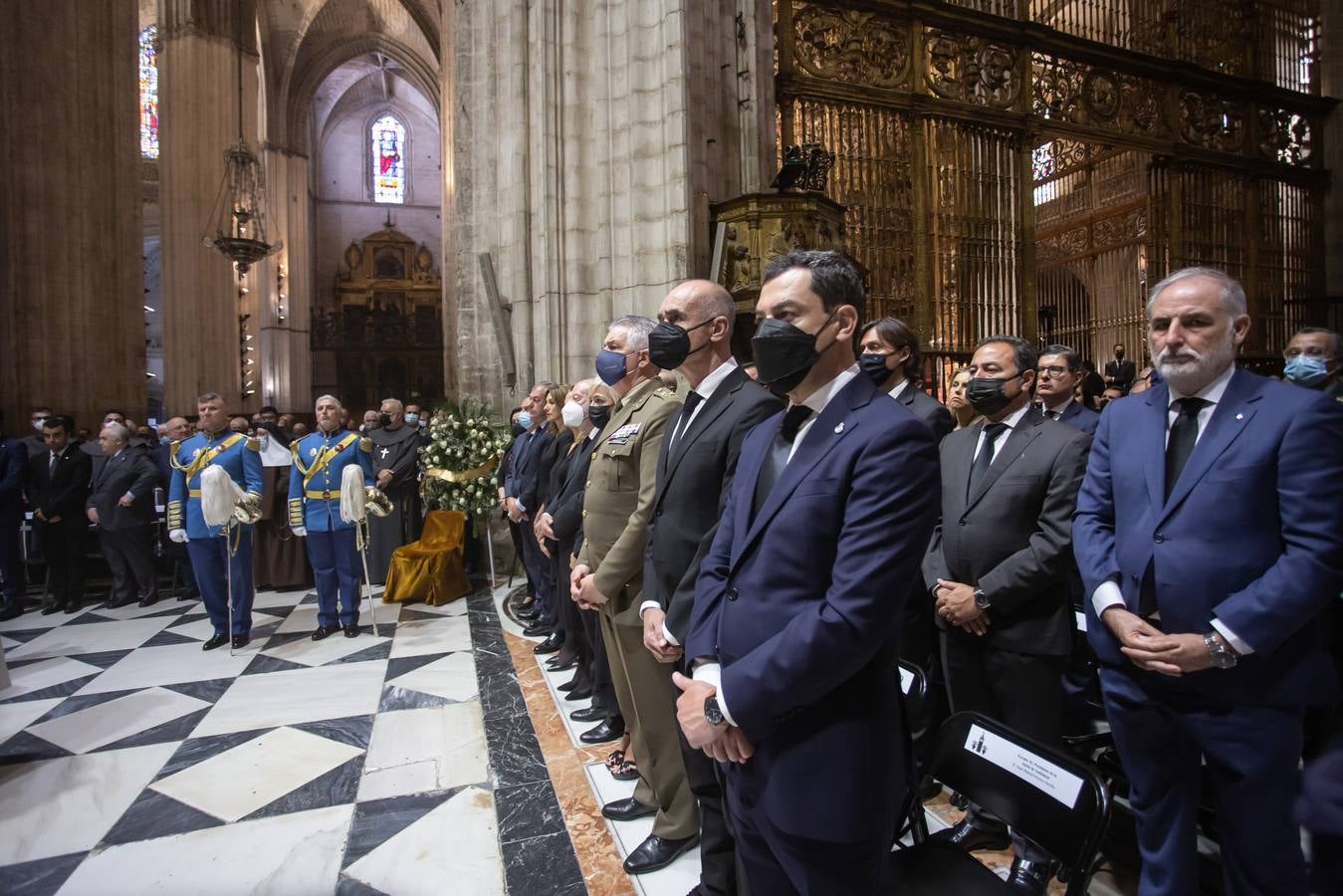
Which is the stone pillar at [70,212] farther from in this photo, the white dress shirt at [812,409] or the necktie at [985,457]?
the necktie at [985,457]

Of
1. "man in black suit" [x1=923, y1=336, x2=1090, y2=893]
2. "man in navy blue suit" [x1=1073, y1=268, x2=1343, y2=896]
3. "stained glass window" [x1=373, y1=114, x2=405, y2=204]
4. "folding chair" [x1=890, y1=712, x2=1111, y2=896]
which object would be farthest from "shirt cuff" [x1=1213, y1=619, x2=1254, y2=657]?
"stained glass window" [x1=373, y1=114, x2=405, y2=204]

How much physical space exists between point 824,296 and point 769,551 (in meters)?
0.55

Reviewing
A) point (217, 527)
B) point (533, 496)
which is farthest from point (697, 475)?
point (217, 527)

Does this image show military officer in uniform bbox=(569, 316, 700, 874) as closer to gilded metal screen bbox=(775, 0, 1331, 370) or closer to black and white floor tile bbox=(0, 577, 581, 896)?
black and white floor tile bbox=(0, 577, 581, 896)

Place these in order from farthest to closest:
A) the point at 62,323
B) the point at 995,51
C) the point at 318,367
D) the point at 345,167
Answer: the point at 345,167
the point at 318,367
the point at 62,323
the point at 995,51

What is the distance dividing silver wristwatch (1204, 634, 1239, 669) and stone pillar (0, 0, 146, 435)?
42.1ft

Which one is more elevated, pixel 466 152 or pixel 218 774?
pixel 466 152

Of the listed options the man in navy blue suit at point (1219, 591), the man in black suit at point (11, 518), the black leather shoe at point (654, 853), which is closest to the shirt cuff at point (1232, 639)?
the man in navy blue suit at point (1219, 591)

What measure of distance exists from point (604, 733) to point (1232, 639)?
2.54m

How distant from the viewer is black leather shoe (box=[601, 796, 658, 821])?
8.82 ft

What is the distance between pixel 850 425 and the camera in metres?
1.41

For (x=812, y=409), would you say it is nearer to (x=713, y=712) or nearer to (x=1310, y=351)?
(x=713, y=712)

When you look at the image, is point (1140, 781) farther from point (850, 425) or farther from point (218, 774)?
point (218, 774)

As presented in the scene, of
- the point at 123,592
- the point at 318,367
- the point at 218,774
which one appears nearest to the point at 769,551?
the point at 218,774
